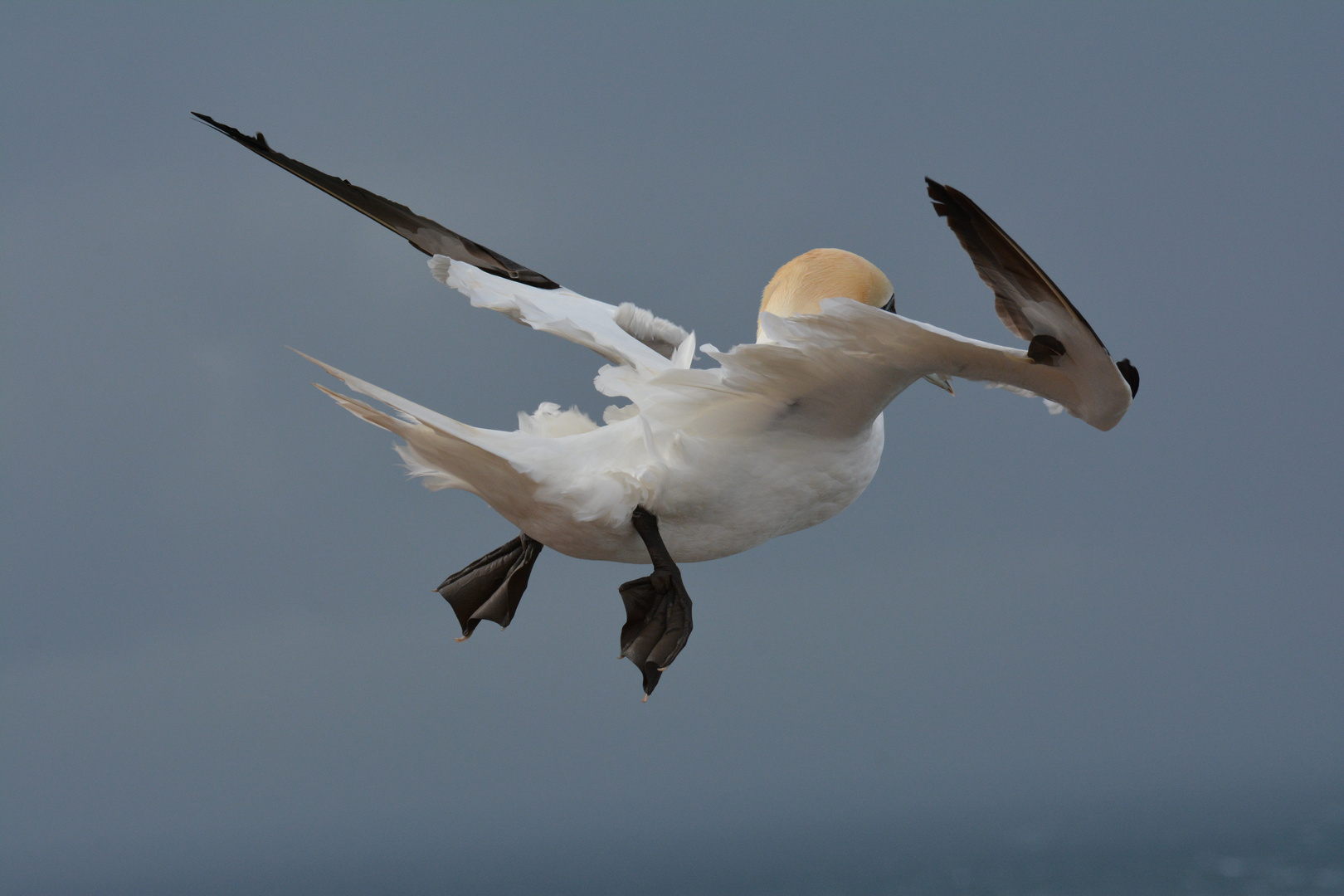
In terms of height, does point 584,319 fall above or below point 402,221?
below

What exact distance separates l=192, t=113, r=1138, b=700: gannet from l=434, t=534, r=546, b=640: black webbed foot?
634 mm

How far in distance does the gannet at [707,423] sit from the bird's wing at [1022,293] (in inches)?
0.5

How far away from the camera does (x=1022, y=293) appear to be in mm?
3301

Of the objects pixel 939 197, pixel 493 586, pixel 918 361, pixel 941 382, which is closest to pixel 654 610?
pixel 493 586

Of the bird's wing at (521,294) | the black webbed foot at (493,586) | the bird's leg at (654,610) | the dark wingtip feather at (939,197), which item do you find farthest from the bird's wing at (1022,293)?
the black webbed foot at (493,586)

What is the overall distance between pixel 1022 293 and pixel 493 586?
2.50 meters

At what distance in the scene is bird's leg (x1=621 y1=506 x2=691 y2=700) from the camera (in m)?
4.00

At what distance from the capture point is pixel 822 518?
176 inches

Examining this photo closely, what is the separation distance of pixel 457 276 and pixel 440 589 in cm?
122

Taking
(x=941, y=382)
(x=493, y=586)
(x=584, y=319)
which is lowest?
(x=493, y=586)

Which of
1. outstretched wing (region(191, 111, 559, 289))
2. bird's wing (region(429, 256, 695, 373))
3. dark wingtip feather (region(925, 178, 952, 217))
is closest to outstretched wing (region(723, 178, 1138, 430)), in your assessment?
dark wingtip feather (region(925, 178, 952, 217))

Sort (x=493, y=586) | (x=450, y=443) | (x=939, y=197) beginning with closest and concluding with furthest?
(x=939, y=197)
(x=450, y=443)
(x=493, y=586)

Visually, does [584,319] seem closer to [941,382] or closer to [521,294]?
[521,294]

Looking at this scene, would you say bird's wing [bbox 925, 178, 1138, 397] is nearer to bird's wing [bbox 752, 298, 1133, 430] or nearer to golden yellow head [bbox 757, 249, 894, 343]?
bird's wing [bbox 752, 298, 1133, 430]
